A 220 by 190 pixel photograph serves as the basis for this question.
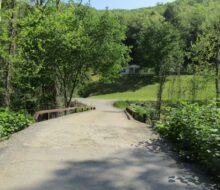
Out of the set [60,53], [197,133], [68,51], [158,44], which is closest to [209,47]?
[68,51]

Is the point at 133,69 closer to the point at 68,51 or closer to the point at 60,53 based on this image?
the point at 68,51

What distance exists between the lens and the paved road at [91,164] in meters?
7.85

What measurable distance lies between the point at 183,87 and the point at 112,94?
46075 mm

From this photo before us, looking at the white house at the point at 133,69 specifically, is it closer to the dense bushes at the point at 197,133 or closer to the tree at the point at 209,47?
the tree at the point at 209,47

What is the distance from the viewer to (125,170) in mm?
8984

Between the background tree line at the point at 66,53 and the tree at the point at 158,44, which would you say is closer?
the background tree line at the point at 66,53

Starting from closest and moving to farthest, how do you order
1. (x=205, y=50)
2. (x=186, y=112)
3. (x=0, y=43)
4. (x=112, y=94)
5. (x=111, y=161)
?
(x=111, y=161) < (x=186, y=112) < (x=0, y=43) < (x=205, y=50) < (x=112, y=94)

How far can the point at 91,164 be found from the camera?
951 cm

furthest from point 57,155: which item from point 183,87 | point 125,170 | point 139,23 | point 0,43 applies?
point 139,23

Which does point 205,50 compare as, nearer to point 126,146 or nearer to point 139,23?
point 126,146

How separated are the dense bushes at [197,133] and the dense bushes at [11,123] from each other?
542cm

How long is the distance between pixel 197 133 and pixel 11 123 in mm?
8304

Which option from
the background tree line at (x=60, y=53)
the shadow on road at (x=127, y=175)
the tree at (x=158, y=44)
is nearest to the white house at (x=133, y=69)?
the tree at (x=158, y=44)

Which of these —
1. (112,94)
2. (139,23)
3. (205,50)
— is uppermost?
(139,23)
